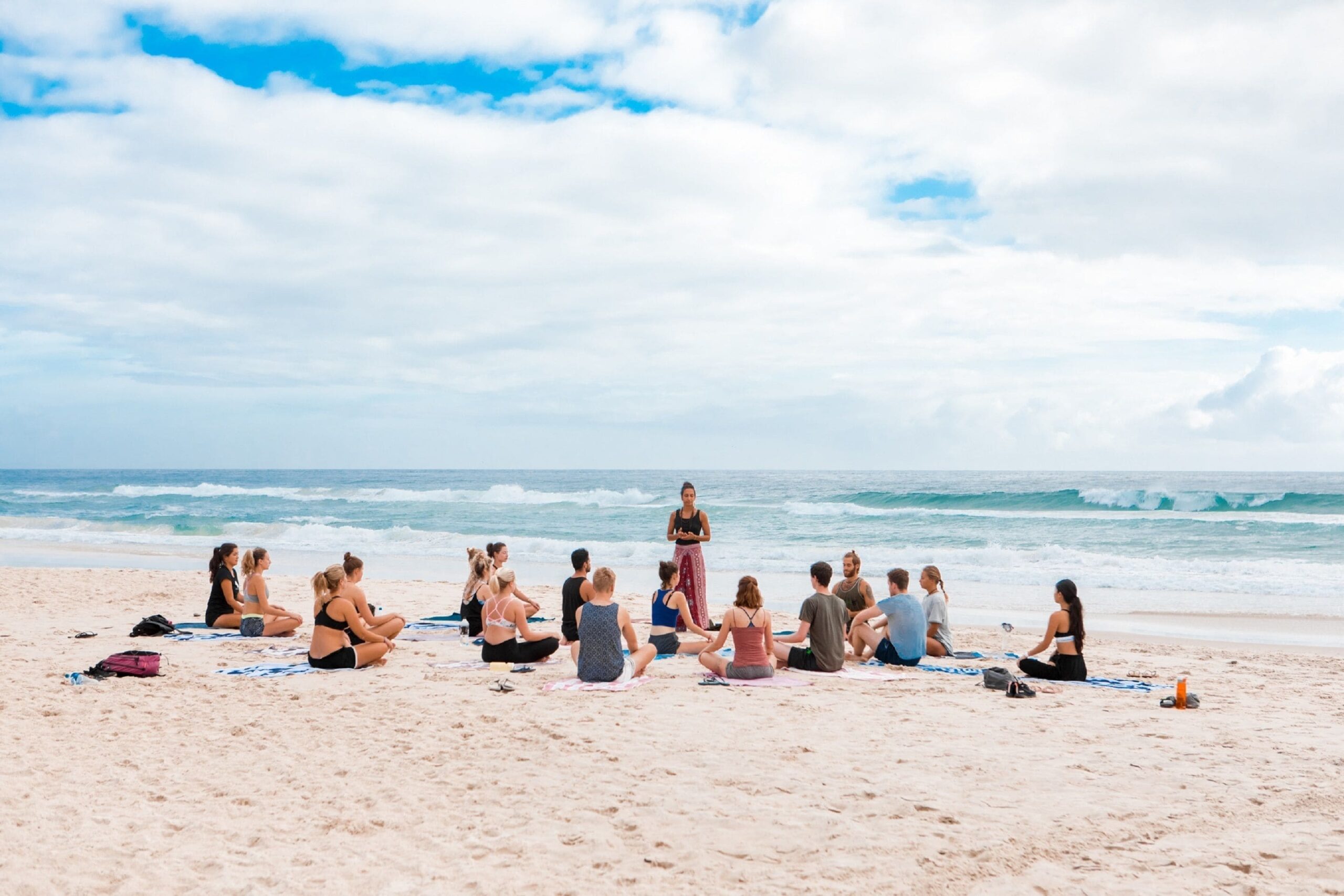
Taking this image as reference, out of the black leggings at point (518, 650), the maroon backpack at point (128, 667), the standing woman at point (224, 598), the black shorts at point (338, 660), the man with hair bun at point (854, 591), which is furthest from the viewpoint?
the standing woman at point (224, 598)

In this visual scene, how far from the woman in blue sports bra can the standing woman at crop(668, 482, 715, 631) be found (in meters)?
0.65

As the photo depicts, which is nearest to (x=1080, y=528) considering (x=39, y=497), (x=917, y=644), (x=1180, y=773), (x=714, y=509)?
(x=714, y=509)

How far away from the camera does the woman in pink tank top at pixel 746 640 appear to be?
789cm

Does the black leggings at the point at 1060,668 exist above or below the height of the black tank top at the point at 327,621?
below

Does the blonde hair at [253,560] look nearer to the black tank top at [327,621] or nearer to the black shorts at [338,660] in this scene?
the black tank top at [327,621]

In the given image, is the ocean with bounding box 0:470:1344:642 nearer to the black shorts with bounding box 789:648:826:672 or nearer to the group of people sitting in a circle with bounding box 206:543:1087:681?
the group of people sitting in a circle with bounding box 206:543:1087:681

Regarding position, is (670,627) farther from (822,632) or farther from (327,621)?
(327,621)

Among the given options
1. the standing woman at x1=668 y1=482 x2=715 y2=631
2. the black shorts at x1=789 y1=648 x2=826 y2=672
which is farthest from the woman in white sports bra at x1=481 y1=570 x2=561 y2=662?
the black shorts at x1=789 y1=648 x2=826 y2=672

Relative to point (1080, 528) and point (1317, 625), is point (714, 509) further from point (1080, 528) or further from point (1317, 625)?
point (1317, 625)

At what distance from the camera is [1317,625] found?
40.9ft

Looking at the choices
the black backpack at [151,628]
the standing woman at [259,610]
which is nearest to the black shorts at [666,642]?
the standing woman at [259,610]

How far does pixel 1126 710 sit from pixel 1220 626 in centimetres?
699

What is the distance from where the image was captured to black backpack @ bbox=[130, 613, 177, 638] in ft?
32.7

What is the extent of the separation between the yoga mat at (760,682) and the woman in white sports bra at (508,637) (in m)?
1.75
